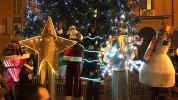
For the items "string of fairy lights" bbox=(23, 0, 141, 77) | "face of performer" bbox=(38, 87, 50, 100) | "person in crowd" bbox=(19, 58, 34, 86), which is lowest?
"person in crowd" bbox=(19, 58, 34, 86)

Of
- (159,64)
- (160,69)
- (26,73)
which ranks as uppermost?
(159,64)

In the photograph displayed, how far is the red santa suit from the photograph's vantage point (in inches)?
298

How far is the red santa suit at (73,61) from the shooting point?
298 inches

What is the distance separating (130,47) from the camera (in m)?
7.40

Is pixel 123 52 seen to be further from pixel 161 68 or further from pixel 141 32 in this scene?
pixel 141 32

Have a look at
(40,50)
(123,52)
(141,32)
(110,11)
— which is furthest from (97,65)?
(141,32)

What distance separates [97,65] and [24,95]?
5679 millimetres

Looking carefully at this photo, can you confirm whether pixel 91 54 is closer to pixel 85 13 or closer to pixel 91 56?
pixel 91 56

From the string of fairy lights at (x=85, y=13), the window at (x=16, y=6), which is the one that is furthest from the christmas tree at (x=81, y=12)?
the window at (x=16, y=6)

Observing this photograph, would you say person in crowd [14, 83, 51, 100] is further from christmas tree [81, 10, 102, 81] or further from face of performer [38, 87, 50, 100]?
christmas tree [81, 10, 102, 81]

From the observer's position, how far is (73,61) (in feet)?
25.0

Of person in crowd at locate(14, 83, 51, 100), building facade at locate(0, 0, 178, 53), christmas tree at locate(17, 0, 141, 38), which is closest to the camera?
person in crowd at locate(14, 83, 51, 100)

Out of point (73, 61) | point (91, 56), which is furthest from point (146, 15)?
point (91, 56)

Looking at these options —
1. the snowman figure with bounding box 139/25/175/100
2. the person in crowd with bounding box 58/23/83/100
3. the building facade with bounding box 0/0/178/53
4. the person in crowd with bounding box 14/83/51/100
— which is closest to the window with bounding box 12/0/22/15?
the building facade with bounding box 0/0/178/53
